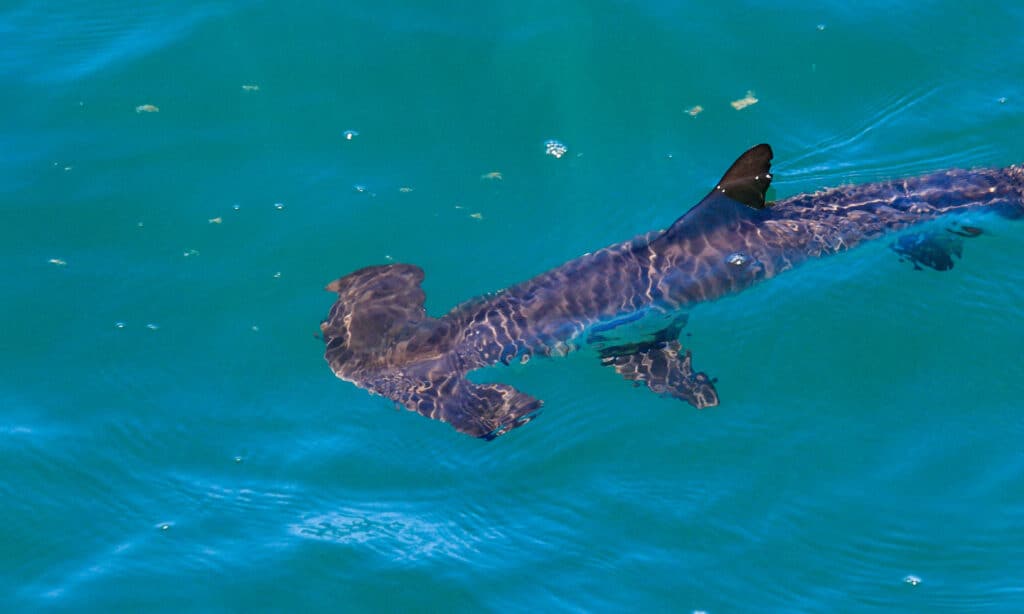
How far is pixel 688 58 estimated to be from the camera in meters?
12.8

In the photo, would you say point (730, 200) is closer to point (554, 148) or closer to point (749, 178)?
point (749, 178)

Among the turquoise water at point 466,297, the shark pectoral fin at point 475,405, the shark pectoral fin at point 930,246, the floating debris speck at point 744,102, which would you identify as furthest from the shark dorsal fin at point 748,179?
the shark pectoral fin at point 475,405

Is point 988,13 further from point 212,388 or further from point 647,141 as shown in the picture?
point 212,388

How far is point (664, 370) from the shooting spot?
9.90 meters

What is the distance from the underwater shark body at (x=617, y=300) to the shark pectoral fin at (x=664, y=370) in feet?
0.04

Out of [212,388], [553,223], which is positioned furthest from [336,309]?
[553,223]

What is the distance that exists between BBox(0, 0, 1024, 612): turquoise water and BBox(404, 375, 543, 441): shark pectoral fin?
0.22m

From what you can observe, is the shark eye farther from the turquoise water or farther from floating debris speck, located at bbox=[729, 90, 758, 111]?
floating debris speck, located at bbox=[729, 90, 758, 111]

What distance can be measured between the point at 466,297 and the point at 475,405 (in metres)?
1.51

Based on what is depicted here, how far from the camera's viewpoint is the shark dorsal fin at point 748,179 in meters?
9.85

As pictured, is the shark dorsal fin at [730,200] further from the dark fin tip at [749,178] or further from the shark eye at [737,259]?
the shark eye at [737,259]

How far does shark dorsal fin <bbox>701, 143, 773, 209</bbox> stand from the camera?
9852mm

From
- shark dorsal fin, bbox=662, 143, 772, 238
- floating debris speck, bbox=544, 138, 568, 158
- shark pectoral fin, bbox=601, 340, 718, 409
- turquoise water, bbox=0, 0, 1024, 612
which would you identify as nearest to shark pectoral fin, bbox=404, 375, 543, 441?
turquoise water, bbox=0, 0, 1024, 612

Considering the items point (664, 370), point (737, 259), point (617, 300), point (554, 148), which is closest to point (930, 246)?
point (737, 259)
